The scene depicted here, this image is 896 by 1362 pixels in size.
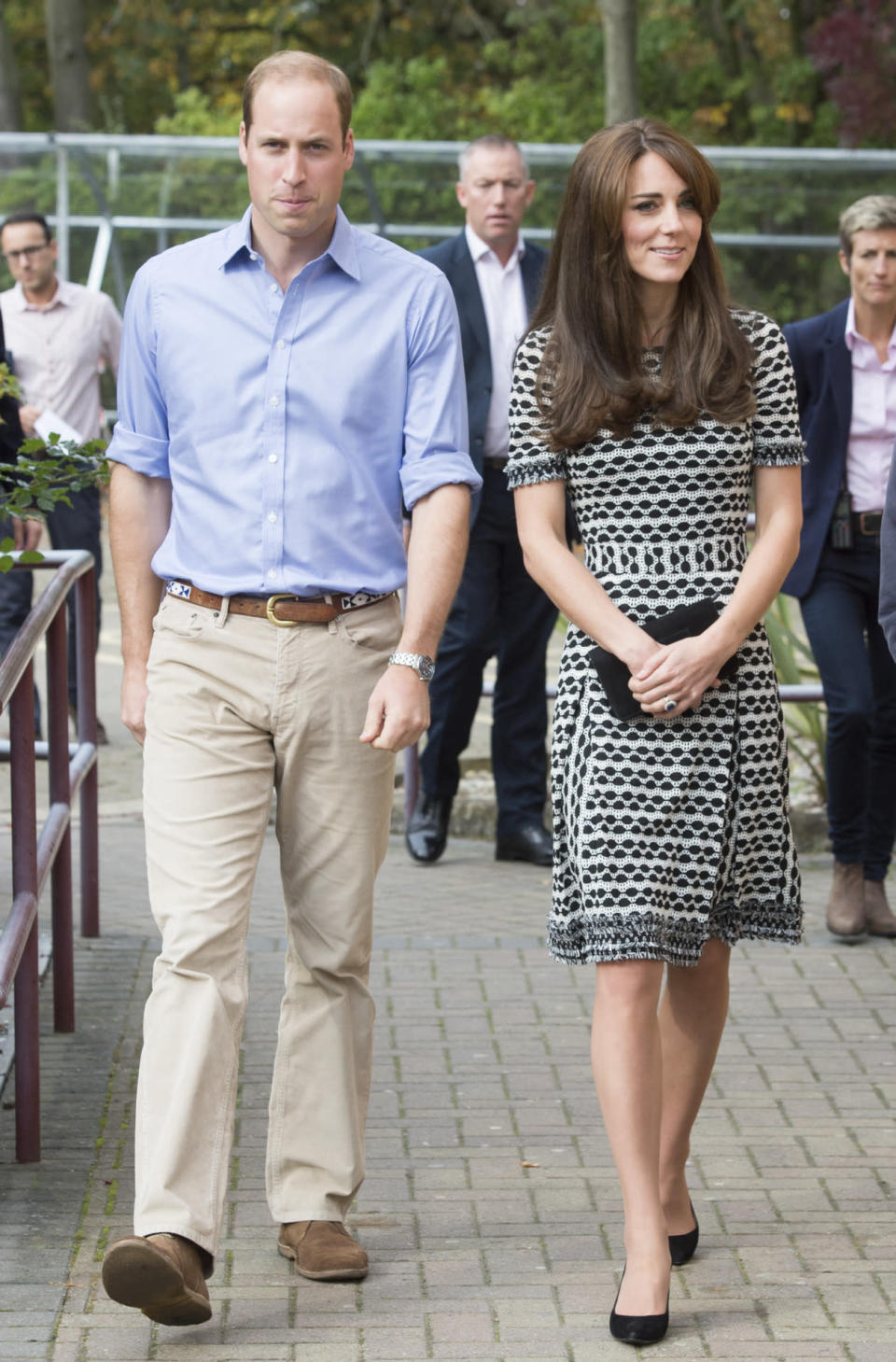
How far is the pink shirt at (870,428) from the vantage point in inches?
239

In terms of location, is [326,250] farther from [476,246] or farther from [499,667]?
[499,667]

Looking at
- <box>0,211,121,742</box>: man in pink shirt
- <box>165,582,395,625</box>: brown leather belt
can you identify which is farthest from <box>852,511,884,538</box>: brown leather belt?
<box>0,211,121,742</box>: man in pink shirt

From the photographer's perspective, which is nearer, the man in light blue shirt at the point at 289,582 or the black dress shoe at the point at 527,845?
the man in light blue shirt at the point at 289,582

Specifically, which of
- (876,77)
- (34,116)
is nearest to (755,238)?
(876,77)

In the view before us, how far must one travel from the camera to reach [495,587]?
22.9ft

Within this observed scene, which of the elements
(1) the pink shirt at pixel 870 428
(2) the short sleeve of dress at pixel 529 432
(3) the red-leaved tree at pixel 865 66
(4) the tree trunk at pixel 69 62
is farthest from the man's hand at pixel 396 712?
(4) the tree trunk at pixel 69 62

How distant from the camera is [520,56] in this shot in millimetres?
27781

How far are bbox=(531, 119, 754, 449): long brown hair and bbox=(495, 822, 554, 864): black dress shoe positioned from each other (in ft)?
12.0

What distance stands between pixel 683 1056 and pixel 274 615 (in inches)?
41.9

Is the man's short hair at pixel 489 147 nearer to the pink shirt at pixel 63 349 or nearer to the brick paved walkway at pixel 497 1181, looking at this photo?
the brick paved walkway at pixel 497 1181

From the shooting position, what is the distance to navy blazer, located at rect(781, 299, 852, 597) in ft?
19.8

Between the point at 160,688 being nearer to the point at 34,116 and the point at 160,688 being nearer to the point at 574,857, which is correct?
the point at 574,857

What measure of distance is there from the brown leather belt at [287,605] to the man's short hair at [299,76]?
2.56ft

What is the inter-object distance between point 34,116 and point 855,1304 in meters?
34.5
